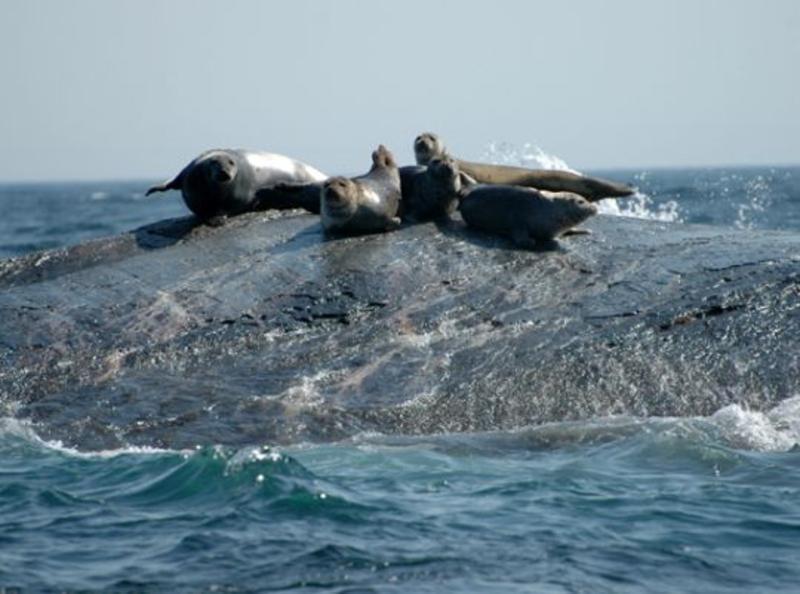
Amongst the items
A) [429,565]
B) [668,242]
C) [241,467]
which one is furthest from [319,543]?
[668,242]

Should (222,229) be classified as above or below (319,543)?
above

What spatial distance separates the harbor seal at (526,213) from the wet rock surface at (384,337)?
266 mm

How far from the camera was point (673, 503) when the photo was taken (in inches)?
356

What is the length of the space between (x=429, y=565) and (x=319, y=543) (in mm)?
651

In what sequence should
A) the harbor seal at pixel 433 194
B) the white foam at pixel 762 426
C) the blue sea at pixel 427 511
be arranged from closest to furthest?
the blue sea at pixel 427 511 → the white foam at pixel 762 426 → the harbor seal at pixel 433 194

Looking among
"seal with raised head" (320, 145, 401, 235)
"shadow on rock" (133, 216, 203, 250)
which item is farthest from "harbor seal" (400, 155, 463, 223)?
"shadow on rock" (133, 216, 203, 250)

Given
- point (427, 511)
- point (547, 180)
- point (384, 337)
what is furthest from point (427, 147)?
point (427, 511)

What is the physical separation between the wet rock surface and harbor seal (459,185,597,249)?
0.27m

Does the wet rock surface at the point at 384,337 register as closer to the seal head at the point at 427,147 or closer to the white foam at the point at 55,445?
the white foam at the point at 55,445

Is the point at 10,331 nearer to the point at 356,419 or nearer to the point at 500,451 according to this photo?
the point at 356,419

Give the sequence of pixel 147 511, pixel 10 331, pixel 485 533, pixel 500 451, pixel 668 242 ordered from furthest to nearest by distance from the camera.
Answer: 1. pixel 668 242
2. pixel 10 331
3. pixel 500 451
4. pixel 147 511
5. pixel 485 533

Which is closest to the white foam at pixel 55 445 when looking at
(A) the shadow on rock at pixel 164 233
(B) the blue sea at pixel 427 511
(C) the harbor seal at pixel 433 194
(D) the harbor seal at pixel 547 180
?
(B) the blue sea at pixel 427 511

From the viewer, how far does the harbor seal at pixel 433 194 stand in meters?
13.1

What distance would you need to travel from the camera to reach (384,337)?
10.9m
